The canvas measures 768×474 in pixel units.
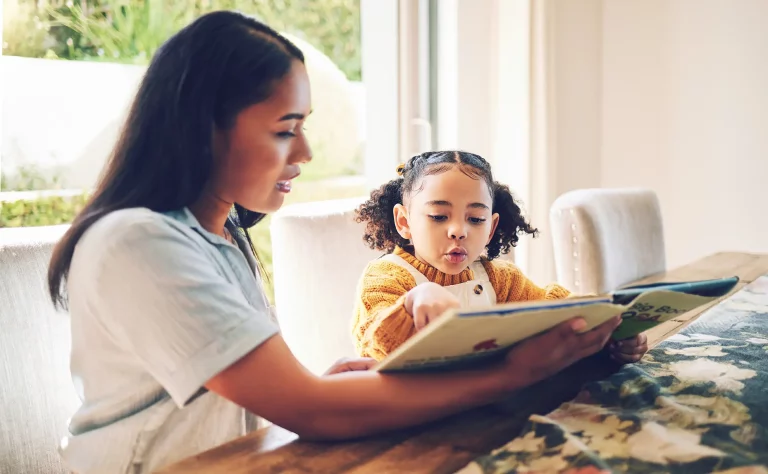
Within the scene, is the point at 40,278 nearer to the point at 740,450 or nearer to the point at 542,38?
the point at 740,450

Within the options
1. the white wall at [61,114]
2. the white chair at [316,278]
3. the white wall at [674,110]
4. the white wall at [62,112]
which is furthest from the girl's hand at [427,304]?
the white wall at [674,110]

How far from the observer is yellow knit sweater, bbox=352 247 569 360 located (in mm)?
967

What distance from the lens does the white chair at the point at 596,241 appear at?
72.6 inches

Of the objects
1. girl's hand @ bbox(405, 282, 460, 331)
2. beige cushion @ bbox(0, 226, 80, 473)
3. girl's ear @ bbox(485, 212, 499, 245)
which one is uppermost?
girl's ear @ bbox(485, 212, 499, 245)

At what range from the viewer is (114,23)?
1.89m

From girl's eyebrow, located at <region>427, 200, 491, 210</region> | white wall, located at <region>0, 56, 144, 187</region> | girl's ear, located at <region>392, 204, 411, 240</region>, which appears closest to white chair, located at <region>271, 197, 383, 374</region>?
girl's ear, located at <region>392, 204, 411, 240</region>

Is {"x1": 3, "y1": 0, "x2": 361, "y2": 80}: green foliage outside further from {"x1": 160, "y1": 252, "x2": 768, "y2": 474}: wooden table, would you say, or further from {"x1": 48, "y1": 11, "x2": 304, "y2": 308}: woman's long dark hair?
{"x1": 160, "y1": 252, "x2": 768, "y2": 474}: wooden table

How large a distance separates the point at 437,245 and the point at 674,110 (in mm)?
2469

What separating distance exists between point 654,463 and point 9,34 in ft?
5.43

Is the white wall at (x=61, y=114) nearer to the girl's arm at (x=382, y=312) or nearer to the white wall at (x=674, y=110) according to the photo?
the girl's arm at (x=382, y=312)

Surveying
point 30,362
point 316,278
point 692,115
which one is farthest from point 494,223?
point 692,115

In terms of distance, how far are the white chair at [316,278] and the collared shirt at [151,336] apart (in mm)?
502

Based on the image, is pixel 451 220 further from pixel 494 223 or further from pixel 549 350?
pixel 549 350

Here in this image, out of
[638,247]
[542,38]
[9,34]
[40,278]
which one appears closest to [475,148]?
[542,38]
